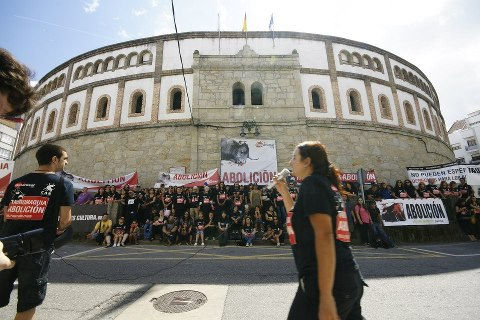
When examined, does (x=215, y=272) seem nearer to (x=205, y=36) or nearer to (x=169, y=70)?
(x=169, y=70)

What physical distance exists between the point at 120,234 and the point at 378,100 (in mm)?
20427

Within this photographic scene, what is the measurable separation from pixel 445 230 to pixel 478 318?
981cm

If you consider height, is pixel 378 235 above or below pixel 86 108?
below

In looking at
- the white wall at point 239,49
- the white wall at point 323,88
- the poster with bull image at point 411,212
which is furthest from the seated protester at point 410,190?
the white wall at point 239,49

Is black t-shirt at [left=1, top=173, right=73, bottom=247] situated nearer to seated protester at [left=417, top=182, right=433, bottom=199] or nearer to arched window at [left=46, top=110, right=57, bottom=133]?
seated protester at [left=417, top=182, right=433, bottom=199]

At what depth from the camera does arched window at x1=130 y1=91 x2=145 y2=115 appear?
1957cm

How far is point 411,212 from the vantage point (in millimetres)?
10859

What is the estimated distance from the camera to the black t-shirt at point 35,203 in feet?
8.42

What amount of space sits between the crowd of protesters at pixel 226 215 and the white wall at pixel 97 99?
870 centimetres

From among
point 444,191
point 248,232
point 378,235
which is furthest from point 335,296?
point 444,191

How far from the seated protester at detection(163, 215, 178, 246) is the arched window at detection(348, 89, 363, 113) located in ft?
52.2

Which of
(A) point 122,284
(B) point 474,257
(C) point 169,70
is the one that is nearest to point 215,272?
(A) point 122,284

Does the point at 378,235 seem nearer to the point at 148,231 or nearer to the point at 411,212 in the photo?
the point at 411,212

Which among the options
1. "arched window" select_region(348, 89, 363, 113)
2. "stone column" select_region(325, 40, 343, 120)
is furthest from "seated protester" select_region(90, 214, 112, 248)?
"arched window" select_region(348, 89, 363, 113)
